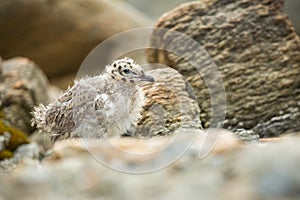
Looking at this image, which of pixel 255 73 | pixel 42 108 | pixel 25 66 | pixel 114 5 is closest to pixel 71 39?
pixel 114 5

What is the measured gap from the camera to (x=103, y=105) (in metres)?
5.11

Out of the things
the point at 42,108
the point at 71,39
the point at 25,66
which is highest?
the point at 71,39

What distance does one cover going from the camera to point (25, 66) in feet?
34.4

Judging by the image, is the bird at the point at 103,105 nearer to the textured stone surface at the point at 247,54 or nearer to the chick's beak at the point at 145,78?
the chick's beak at the point at 145,78

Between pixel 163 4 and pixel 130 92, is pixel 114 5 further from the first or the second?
pixel 130 92

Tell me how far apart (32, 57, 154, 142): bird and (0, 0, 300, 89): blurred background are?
28.4ft

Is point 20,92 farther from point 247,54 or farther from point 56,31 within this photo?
point 56,31

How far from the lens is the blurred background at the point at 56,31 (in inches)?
564

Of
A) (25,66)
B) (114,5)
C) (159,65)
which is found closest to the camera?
(159,65)

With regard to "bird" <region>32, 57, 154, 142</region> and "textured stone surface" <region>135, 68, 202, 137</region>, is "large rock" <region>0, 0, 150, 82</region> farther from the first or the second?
"bird" <region>32, 57, 154, 142</region>

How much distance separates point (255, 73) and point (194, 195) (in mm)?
5435

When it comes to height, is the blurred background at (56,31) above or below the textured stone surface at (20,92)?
above

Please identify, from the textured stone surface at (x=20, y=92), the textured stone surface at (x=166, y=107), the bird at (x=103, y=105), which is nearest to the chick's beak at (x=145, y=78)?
the bird at (x=103, y=105)

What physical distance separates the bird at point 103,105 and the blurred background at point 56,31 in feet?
28.4
